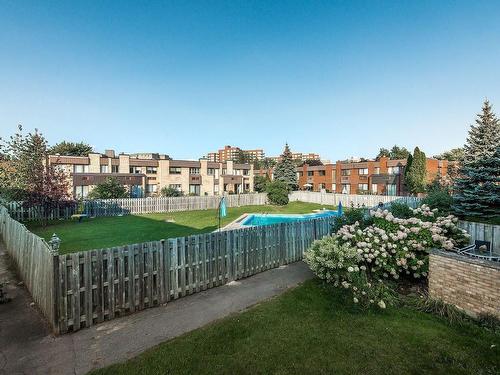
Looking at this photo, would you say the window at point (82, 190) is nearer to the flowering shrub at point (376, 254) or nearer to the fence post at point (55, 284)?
the fence post at point (55, 284)

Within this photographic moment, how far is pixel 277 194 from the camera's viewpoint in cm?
3694

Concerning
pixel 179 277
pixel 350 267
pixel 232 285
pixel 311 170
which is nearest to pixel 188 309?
pixel 179 277

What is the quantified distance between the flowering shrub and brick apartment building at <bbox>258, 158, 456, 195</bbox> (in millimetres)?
36632

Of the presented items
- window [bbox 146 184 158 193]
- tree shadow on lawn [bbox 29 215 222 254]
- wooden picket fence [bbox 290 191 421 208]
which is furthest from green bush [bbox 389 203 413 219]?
window [bbox 146 184 158 193]

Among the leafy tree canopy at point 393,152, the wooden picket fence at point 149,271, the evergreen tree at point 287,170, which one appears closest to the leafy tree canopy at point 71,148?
the evergreen tree at point 287,170

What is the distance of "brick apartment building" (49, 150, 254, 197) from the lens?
36203 mm

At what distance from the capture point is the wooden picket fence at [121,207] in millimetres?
21531

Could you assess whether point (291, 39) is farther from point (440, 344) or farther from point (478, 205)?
point (440, 344)

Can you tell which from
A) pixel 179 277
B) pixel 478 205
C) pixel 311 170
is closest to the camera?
pixel 179 277

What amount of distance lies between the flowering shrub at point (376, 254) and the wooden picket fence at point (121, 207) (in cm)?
2034

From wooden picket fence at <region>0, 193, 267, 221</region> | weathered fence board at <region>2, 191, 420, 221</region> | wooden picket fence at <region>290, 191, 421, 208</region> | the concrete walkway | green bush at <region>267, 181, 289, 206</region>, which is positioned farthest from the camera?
green bush at <region>267, 181, 289, 206</region>

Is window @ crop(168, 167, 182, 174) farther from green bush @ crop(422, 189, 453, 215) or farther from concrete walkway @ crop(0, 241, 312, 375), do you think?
concrete walkway @ crop(0, 241, 312, 375)

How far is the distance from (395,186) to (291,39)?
38797mm

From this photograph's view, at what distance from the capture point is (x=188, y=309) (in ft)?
21.7
